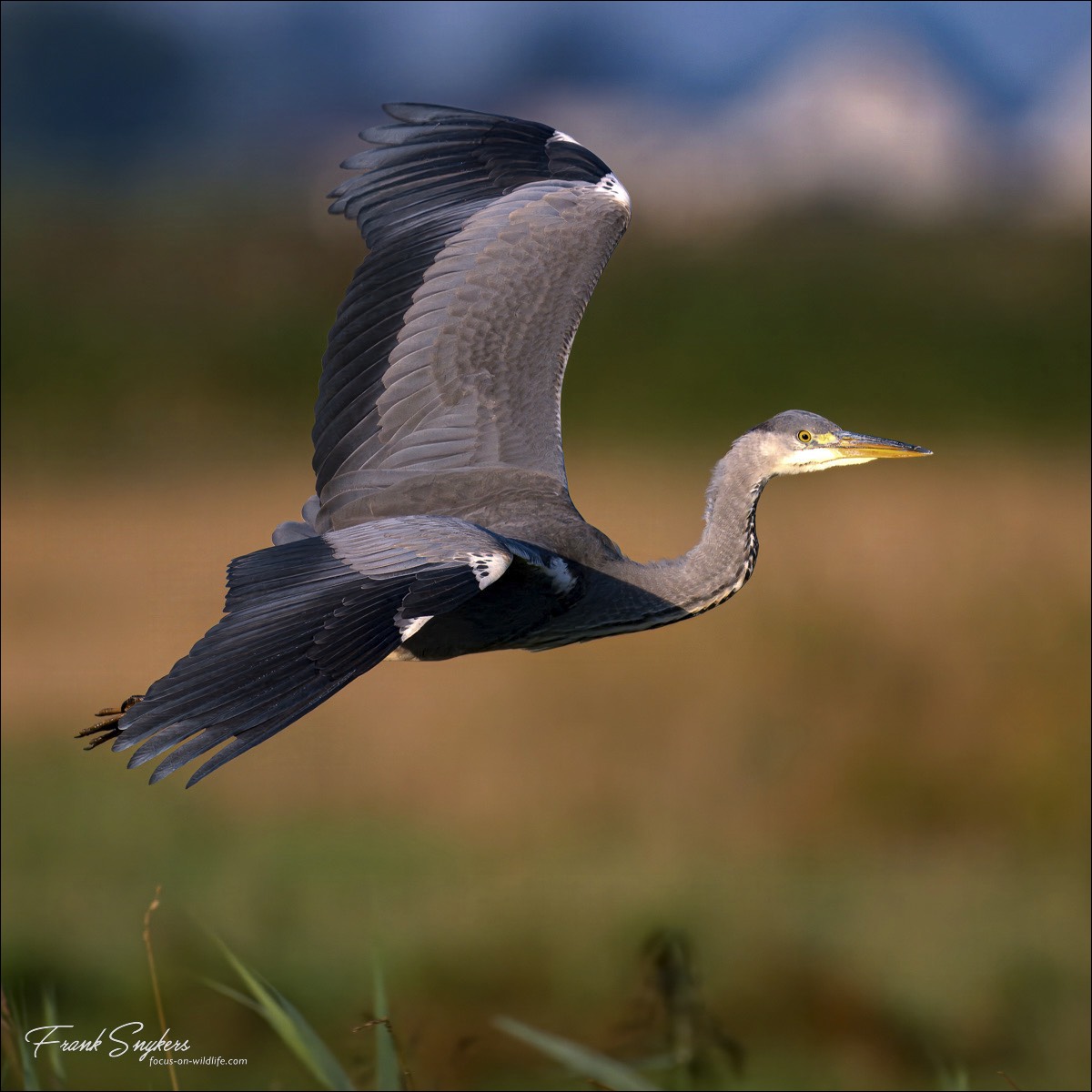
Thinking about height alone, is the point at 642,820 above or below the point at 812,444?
below

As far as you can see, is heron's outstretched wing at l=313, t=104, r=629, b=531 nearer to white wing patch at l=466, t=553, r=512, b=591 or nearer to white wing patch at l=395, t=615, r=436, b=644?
white wing patch at l=466, t=553, r=512, b=591

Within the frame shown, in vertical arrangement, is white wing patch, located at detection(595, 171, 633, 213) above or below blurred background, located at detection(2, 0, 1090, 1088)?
above

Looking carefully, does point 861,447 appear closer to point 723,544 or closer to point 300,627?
point 723,544

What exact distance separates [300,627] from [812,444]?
61.2 inches

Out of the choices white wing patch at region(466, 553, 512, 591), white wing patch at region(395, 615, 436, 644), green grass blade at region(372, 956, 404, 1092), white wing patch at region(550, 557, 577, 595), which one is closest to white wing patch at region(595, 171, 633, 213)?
white wing patch at region(550, 557, 577, 595)

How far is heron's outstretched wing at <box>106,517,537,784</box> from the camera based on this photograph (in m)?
2.80

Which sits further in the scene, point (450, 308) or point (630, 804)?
point (630, 804)

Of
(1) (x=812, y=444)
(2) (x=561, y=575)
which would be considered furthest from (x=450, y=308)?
(1) (x=812, y=444)

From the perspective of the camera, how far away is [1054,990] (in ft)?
25.6

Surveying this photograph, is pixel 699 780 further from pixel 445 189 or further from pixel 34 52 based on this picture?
pixel 34 52

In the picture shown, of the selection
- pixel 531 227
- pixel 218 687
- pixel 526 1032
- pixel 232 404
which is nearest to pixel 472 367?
pixel 531 227

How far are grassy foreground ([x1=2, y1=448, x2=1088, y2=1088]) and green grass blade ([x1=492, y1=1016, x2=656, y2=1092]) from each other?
171 inches

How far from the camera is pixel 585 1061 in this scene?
2.56 m

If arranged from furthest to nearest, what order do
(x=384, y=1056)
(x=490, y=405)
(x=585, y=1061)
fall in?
(x=490, y=405) < (x=384, y=1056) < (x=585, y=1061)
